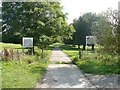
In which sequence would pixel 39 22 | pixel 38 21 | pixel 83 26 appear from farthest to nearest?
pixel 83 26, pixel 38 21, pixel 39 22

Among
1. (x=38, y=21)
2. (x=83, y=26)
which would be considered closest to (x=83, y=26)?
(x=83, y=26)

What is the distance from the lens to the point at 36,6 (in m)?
25.9

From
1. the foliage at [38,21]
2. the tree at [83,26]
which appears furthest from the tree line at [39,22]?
the tree at [83,26]

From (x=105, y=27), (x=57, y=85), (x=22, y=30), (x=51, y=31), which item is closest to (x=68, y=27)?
(x=51, y=31)

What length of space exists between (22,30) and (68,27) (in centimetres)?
455

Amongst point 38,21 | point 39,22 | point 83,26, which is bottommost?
point 39,22

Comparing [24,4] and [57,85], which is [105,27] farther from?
[24,4]

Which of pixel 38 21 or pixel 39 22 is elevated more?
pixel 38 21

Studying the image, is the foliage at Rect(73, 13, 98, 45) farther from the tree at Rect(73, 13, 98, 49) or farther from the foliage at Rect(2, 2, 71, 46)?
the foliage at Rect(2, 2, 71, 46)

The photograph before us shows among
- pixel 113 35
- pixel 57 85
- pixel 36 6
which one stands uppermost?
pixel 36 6

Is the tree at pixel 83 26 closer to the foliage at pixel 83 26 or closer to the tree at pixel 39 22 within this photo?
the foliage at pixel 83 26

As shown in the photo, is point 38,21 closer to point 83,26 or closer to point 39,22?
point 39,22

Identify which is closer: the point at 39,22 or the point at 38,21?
the point at 39,22

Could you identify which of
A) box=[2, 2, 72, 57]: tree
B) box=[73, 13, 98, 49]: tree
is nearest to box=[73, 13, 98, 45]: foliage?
box=[73, 13, 98, 49]: tree
